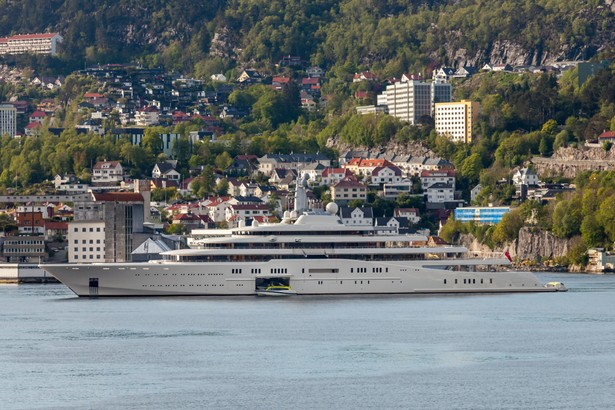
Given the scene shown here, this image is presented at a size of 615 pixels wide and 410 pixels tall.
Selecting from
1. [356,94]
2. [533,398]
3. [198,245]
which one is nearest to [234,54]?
[356,94]

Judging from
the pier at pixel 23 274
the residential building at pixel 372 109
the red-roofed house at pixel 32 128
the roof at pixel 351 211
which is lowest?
the pier at pixel 23 274

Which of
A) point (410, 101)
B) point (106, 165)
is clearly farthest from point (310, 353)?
point (410, 101)

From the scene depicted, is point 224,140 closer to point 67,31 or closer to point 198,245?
point 67,31

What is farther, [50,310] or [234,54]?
[234,54]

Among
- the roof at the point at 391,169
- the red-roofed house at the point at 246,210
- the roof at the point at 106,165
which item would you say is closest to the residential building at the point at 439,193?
the roof at the point at 391,169

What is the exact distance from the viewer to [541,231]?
114125mm

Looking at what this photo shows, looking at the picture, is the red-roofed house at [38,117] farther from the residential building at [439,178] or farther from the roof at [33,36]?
the residential building at [439,178]

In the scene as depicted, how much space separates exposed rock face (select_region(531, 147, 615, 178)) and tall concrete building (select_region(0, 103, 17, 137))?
178ft

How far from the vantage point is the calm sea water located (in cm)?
5006

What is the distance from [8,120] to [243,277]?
96.8m

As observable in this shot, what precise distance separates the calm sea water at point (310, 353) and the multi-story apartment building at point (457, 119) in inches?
2720

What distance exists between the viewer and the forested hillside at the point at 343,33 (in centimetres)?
16762

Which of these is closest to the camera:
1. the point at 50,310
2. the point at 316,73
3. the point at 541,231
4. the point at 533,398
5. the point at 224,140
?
the point at 533,398

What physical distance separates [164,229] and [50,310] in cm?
4303
